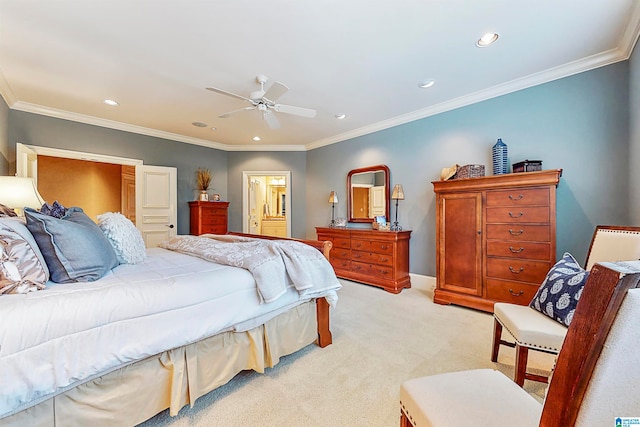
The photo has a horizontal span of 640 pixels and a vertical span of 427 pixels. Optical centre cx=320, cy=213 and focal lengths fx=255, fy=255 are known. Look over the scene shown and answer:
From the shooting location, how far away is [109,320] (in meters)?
1.15

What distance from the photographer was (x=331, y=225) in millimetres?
5141

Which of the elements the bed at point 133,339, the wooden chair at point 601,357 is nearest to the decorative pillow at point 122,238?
the bed at point 133,339

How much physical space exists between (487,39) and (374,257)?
9.43 ft

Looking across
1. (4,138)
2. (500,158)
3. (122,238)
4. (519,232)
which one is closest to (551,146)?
(500,158)

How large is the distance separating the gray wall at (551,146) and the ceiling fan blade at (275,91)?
2350 mm

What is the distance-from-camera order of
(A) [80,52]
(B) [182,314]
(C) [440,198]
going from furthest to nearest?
1. (C) [440,198]
2. (A) [80,52]
3. (B) [182,314]

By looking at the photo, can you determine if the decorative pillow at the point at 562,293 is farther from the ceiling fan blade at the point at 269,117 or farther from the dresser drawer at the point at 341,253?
the ceiling fan blade at the point at 269,117

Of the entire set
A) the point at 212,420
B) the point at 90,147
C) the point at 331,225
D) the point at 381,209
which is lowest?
the point at 212,420

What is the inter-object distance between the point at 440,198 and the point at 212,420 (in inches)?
122

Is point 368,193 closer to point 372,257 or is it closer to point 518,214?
point 372,257

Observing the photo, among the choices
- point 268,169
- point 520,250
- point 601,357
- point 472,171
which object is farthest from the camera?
point 268,169

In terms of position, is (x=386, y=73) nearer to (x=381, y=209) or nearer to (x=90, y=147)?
(x=381, y=209)

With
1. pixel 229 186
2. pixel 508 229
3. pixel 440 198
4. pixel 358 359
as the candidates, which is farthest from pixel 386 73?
pixel 229 186

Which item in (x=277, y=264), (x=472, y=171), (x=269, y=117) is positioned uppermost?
(x=269, y=117)
